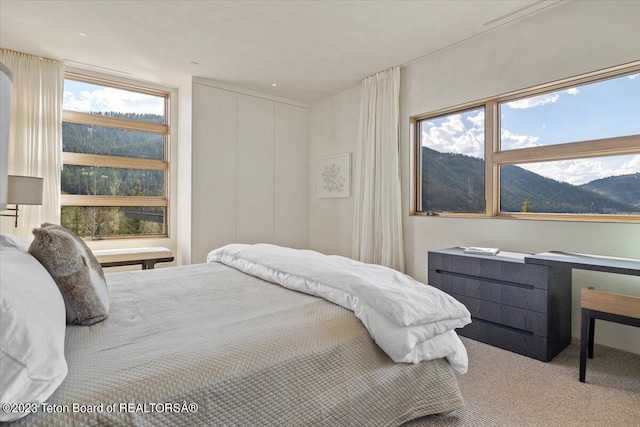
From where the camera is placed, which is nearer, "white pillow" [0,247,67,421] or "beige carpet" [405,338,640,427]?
"white pillow" [0,247,67,421]

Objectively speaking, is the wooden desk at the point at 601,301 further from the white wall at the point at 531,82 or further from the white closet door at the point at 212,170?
the white closet door at the point at 212,170

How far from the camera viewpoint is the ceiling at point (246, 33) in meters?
2.77

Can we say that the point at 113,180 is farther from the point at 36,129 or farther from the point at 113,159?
the point at 36,129

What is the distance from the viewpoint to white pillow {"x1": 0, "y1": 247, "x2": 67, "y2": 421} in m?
0.81

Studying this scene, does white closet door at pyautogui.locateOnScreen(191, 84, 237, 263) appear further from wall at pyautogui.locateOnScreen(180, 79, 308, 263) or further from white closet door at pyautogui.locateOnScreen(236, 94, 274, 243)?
white closet door at pyautogui.locateOnScreen(236, 94, 274, 243)

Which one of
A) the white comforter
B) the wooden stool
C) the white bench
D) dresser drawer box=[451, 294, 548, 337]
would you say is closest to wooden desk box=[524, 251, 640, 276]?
the wooden stool

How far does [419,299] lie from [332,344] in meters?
0.47

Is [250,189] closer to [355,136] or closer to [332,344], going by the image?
[355,136]

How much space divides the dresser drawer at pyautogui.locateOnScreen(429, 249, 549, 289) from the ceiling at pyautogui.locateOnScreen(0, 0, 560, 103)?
2.05m

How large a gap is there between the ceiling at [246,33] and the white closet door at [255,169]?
0.62 m

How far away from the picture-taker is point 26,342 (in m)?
0.85

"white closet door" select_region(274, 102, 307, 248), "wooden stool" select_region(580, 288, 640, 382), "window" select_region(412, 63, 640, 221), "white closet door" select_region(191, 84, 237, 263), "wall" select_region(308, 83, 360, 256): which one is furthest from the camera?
"white closet door" select_region(274, 102, 307, 248)

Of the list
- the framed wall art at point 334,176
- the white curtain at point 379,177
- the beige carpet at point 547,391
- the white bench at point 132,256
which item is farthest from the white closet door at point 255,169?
the beige carpet at point 547,391

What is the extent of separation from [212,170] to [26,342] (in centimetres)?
368
